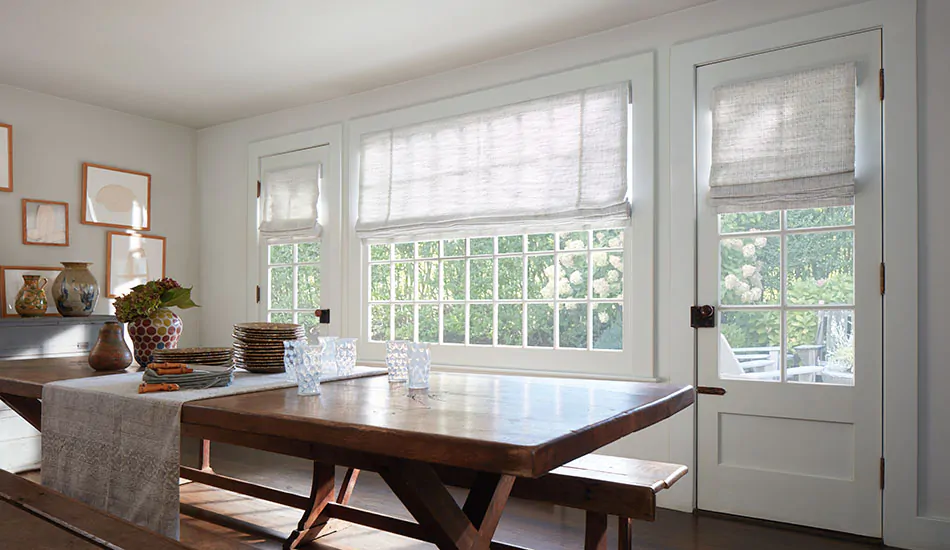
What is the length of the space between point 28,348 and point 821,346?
466cm

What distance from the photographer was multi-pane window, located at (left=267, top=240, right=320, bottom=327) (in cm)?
504

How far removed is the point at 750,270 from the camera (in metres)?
3.29

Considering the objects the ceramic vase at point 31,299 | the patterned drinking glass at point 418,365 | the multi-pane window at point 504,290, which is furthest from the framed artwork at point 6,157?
the patterned drinking glass at point 418,365

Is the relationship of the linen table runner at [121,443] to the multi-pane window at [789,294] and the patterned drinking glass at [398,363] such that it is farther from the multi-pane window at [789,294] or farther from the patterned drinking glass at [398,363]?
the multi-pane window at [789,294]

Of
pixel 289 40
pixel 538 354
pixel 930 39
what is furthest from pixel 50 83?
pixel 930 39

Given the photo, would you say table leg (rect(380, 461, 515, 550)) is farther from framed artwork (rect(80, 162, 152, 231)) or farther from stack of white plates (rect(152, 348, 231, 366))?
framed artwork (rect(80, 162, 152, 231))

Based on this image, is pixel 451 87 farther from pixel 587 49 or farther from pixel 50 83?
pixel 50 83

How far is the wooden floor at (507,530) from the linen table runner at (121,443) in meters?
1.03

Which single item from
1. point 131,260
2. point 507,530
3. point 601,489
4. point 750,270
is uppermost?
point 131,260

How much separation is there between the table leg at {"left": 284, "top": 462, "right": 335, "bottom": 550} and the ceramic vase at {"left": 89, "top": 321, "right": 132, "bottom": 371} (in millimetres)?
913

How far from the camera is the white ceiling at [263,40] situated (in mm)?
3418

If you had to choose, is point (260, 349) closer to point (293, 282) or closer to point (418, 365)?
point (418, 365)

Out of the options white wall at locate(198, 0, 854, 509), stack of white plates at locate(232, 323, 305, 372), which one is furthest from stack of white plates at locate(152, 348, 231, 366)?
white wall at locate(198, 0, 854, 509)

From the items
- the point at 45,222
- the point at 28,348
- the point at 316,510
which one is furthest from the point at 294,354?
Answer: the point at 45,222
